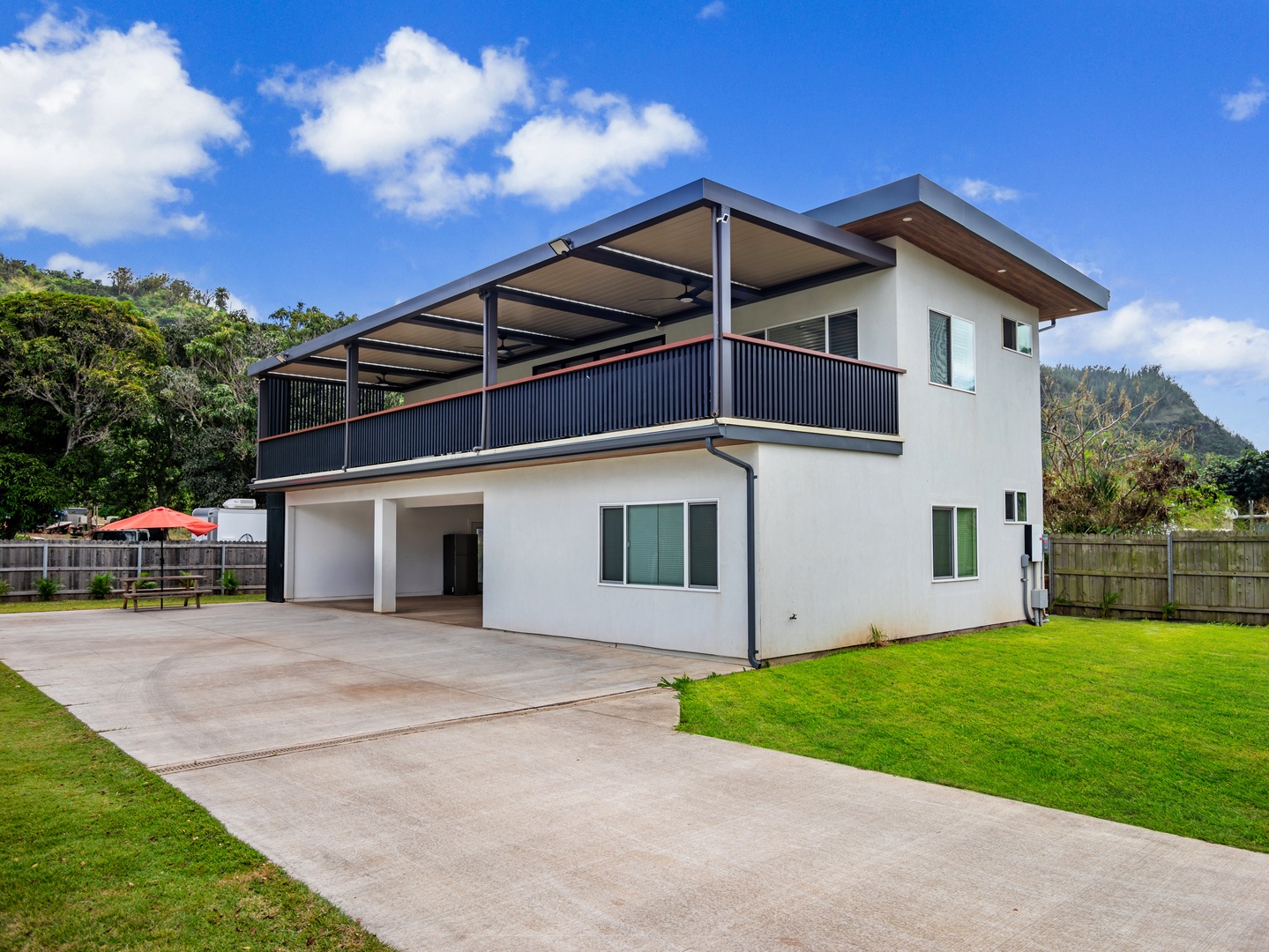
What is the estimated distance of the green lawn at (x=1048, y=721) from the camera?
5867mm

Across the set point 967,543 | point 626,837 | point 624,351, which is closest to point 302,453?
point 624,351

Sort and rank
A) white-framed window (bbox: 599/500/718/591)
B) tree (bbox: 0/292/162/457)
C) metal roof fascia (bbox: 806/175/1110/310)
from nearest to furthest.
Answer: white-framed window (bbox: 599/500/718/591)
metal roof fascia (bbox: 806/175/1110/310)
tree (bbox: 0/292/162/457)

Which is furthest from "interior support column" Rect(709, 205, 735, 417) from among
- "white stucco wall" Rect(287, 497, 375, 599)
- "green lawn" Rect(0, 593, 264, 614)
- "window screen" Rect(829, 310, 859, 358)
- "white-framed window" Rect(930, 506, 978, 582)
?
"green lawn" Rect(0, 593, 264, 614)

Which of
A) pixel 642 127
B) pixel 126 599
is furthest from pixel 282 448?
pixel 642 127

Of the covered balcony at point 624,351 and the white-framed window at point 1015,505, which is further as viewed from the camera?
the white-framed window at point 1015,505

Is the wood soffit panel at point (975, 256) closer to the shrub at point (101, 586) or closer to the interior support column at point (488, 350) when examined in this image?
the interior support column at point (488, 350)

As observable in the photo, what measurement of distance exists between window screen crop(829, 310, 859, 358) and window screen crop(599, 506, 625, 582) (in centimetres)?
438

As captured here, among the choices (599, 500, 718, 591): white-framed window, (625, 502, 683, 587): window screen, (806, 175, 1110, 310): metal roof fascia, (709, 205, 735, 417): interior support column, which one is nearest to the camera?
(709, 205, 735, 417): interior support column

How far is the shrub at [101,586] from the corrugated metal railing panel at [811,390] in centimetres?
2023

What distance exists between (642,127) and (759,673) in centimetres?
4671

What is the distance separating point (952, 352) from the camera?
14.5 m

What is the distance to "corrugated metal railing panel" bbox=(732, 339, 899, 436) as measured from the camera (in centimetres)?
1099

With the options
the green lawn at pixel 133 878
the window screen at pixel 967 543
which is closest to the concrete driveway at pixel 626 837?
the green lawn at pixel 133 878

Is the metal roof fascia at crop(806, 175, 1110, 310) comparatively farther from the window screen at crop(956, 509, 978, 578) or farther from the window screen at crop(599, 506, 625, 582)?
the window screen at crop(599, 506, 625, 582)
